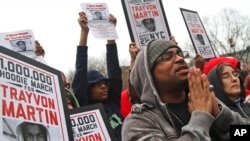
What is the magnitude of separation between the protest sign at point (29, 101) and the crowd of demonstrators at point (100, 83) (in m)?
1.38

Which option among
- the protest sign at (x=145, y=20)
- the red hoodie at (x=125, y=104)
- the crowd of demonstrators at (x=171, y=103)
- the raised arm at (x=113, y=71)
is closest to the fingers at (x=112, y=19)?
the raised arm at (x=113, y=71)

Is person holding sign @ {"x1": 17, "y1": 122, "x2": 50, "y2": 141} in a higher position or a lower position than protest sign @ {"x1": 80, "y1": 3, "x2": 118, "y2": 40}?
lower

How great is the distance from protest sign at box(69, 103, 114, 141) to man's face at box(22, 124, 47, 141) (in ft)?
3.16

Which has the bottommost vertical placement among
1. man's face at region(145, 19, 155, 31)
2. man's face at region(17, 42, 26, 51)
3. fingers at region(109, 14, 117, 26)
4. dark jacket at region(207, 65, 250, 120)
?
dark jacket at region(207, 65, 250, 120)

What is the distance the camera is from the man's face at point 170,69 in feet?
6.85

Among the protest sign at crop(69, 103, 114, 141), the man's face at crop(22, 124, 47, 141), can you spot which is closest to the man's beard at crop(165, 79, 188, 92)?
the man's face at crop(22, 124, 47, 141)

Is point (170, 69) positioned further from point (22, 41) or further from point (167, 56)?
point (22, 41)

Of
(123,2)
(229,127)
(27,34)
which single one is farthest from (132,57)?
(229,127)

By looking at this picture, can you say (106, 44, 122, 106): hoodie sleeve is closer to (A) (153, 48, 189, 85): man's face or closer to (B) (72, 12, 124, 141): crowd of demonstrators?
(B) (72, 12, 124, 141): crowd of demonstrators

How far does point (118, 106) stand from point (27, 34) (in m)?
1.10

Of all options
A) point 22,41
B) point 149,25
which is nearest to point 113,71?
point 149,25

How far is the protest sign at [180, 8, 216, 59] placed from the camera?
485 centimetres

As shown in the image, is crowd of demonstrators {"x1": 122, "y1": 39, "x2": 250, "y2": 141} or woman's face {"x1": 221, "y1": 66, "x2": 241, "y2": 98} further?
woman's face {"x1": 221, "y1": 66, "x2": 241, "y2": 98}

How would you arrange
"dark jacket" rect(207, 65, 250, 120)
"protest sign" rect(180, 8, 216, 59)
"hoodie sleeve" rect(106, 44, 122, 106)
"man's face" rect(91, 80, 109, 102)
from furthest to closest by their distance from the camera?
"protest sign" rect(180, 8, 216, 59), "hoodie sleeve" rect(106, 44, 122, 106), "man's face" rect(91, 80, 109, 102), "dark jacket" rect(207, 65, 250, 120)
